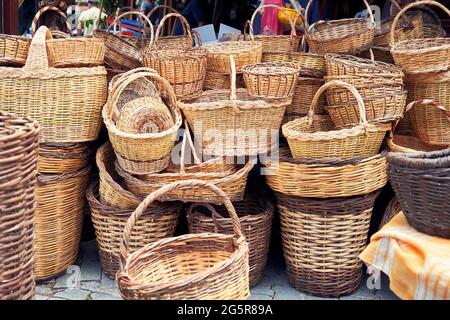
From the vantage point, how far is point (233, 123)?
3.40 metres

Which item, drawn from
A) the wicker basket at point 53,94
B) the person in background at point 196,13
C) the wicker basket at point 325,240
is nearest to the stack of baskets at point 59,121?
the wicker basket at point 53,94

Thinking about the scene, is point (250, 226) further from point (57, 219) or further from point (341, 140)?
point (57, 219)

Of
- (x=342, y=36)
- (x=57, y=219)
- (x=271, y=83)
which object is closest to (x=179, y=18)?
(x=342, y=36)

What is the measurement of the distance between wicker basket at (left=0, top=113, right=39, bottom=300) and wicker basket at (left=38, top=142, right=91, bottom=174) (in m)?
1.57

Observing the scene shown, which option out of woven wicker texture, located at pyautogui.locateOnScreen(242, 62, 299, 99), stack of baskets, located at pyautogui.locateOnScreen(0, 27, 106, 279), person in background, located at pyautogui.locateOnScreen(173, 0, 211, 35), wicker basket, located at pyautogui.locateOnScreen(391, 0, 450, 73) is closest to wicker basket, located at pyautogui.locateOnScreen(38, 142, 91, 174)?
stack of baskets, located at pyautogui.locateOnScreen(0, 27, 106, 279)

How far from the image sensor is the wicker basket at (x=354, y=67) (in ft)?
11.6

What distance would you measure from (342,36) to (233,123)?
4.43 feet

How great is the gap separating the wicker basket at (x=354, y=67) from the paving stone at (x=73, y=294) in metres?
2.00

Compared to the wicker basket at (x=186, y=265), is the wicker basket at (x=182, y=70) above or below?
above

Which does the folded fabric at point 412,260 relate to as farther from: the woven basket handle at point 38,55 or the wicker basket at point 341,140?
the woven basket handle at point 38,55

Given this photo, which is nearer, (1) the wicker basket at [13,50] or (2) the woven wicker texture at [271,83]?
(2) the woven wicker texture at [271,83]

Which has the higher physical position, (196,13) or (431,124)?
(431,124)

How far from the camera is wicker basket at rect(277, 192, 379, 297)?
3379 mm

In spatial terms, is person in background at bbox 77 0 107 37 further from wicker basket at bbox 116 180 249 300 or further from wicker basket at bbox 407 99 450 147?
wicker basket at bbox 116 180 249 300
